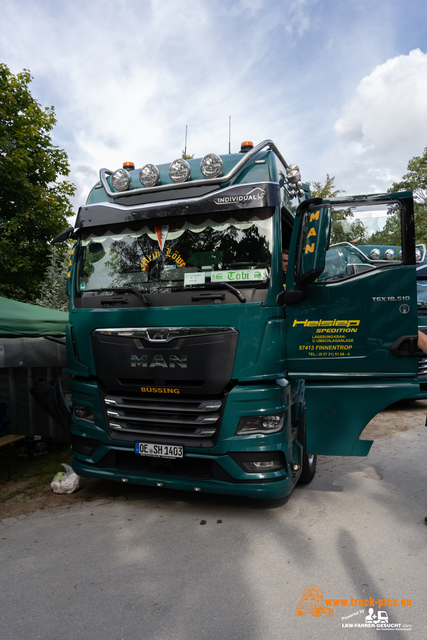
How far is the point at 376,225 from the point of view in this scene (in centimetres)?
405

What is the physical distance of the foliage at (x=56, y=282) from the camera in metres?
13.9

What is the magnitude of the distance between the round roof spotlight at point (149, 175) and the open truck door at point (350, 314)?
1.38 meters

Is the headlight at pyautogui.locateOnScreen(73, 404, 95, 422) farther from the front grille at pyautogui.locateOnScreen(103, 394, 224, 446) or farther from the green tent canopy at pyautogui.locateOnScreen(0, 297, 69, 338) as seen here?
the green tent canopy at pyautogui.locateOnScreen(0, 297, 69, 338)

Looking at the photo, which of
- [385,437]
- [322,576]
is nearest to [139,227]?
[322,576]

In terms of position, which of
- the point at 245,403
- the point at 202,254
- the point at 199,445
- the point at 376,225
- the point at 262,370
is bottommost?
the point at 199,445

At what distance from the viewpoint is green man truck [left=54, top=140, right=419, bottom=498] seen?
368 cm

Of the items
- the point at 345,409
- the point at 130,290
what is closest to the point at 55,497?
the point at 130,290

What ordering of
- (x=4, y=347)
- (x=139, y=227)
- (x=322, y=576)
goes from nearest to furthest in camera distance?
(x=322, y=576), (x=139, y=227), (x=4, y=347)

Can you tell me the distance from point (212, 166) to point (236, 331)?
4.95 feet

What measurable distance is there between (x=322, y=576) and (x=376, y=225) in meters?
2.88

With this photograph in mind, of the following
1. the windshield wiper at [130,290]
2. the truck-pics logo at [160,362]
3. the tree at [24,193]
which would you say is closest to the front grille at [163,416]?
the truck-pics logo at [160,362]

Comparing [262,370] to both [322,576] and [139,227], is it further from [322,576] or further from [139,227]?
[139,227]

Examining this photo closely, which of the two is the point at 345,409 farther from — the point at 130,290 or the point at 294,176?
the point at 294,176

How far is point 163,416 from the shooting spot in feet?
12.9
